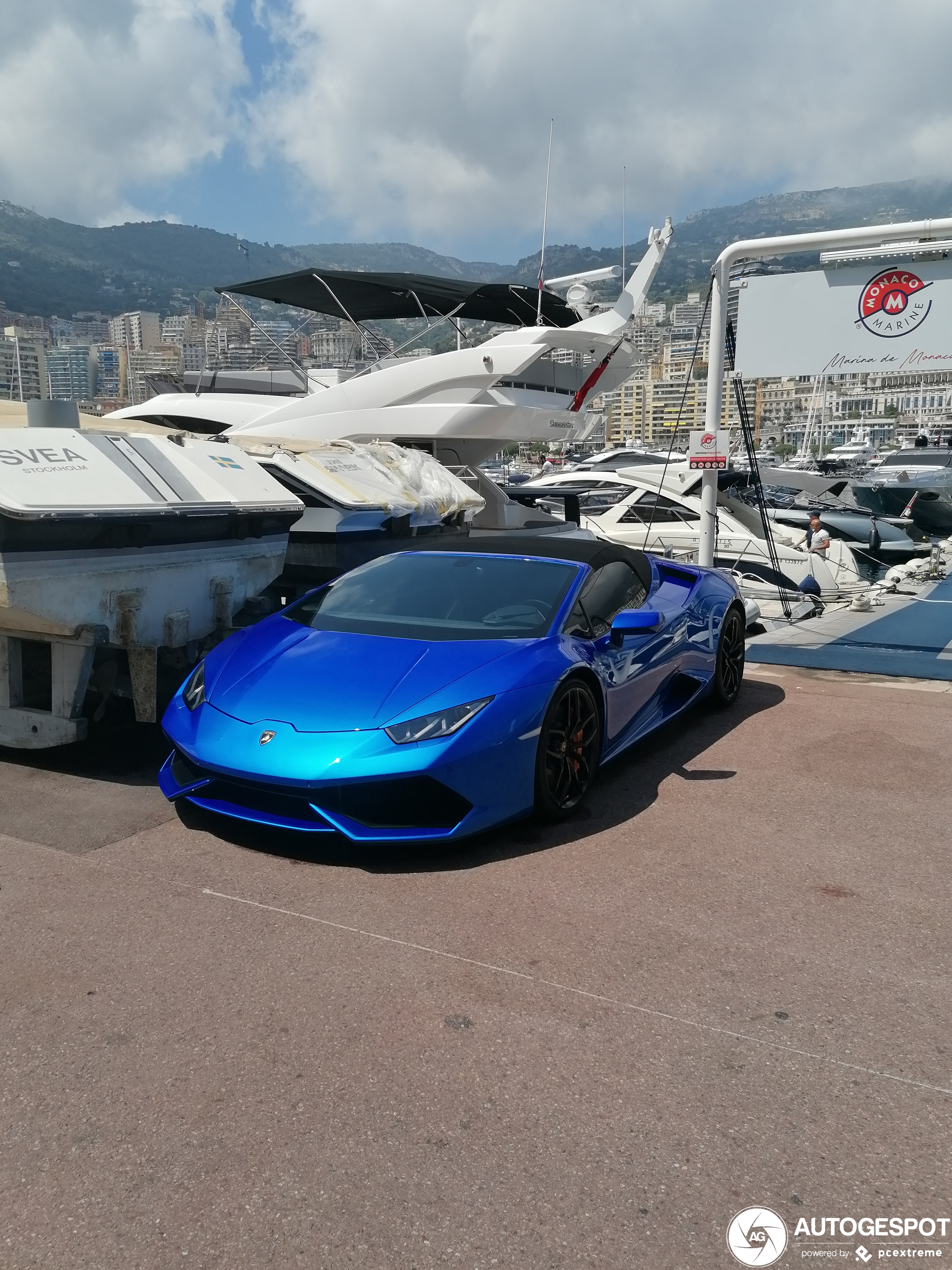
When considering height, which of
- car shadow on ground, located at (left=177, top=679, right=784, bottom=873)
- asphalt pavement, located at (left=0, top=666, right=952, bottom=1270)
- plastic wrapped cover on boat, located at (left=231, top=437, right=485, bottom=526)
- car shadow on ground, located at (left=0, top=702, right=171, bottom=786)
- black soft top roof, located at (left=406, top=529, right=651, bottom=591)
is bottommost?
asphalt pavement, located at (left=0, top=666, right=952, bottom=1270)

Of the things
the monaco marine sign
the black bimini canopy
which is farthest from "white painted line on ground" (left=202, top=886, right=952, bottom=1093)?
the black bimini canopy

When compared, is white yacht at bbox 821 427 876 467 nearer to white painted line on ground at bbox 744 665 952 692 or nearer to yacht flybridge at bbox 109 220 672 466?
yacht flybridge at bbox 109 220 672 466

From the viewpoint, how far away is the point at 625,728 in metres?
4.75

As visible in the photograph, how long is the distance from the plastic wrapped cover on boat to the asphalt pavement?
282 cm

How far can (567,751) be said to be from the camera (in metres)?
4.18

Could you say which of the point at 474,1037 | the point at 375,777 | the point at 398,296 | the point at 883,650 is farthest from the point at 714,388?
the point at 398,296

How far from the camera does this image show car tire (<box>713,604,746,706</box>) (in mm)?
5934

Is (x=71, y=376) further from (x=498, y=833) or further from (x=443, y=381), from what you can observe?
(x=498, y=833)

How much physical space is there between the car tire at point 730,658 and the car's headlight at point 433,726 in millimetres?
2532

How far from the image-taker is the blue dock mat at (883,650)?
7.40 m

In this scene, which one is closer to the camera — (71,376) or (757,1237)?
(757,1237)

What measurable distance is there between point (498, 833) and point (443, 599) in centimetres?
129

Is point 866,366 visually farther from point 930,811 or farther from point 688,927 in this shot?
point 688,927

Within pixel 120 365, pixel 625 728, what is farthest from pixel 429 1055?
pixel 120 365
